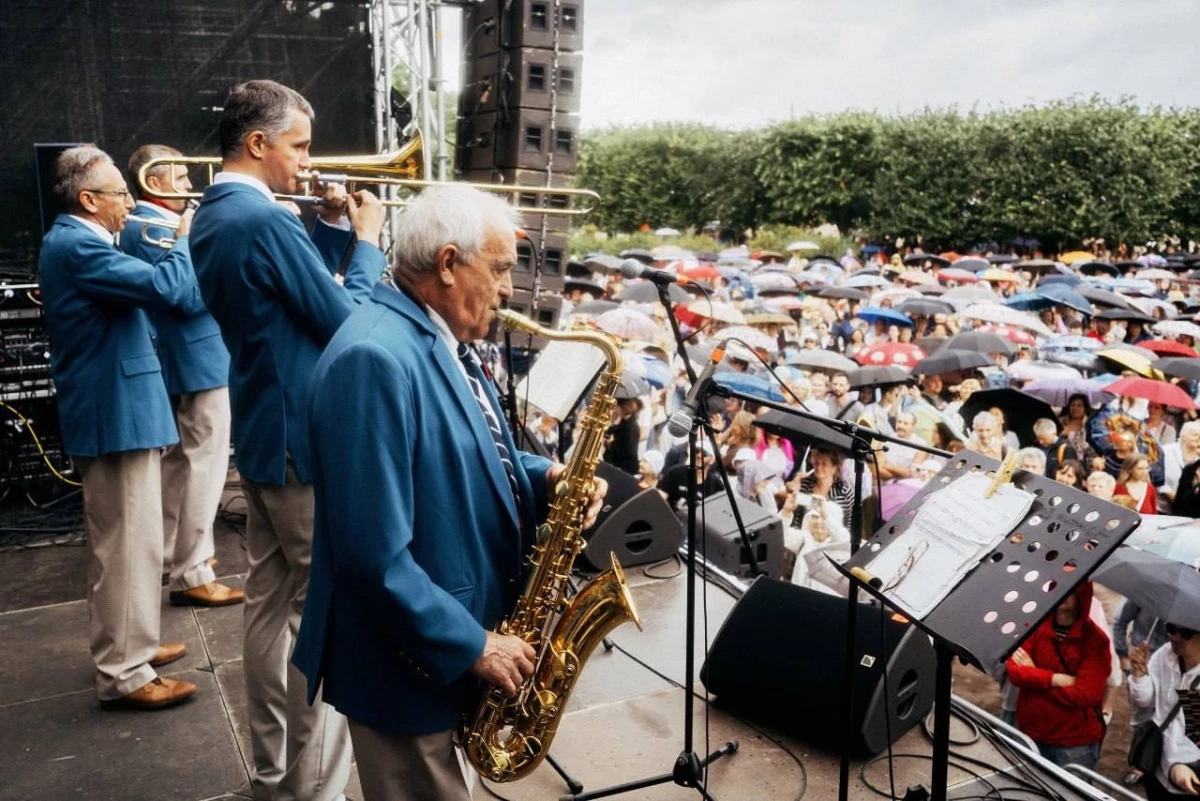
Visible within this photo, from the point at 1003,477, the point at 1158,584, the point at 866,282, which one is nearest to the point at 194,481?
the point at 1003,477

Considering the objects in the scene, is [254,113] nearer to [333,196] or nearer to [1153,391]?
[333,196]

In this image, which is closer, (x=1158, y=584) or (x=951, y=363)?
(x=1158, y=584)

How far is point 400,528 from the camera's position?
1754mm

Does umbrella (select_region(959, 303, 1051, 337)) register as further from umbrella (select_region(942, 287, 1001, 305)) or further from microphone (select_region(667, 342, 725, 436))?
microphone (select_region(667, 342, 725, 436))

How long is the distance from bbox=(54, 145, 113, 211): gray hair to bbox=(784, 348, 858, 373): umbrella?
20.4ft

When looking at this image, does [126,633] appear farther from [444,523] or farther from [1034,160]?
[1034,160]

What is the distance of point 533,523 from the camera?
2207 millimetres

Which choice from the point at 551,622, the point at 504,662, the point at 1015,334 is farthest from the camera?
the point at 1015,334

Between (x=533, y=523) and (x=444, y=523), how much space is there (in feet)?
1.23

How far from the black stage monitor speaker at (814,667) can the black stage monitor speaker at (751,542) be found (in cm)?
161

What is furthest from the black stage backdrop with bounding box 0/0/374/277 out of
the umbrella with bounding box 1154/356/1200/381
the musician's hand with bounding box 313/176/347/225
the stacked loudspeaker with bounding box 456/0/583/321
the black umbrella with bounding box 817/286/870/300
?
the black umbrella with bounding box 817/286/870/300

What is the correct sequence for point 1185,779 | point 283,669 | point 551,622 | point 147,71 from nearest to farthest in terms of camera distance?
point 551,622, point 283,669, point 1185,779, point 147,71

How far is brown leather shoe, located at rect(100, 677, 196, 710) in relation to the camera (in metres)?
3.31

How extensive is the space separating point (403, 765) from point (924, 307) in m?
11.4
